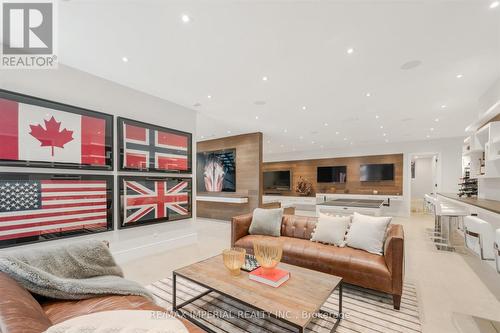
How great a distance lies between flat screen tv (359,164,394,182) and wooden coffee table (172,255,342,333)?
8.09 m

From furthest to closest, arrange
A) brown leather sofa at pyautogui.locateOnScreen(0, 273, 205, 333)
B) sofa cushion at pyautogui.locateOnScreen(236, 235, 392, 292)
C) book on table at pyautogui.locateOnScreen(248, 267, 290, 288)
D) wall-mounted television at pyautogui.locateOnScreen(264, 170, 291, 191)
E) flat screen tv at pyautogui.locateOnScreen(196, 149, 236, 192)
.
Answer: wall-mounted television at pyautogui.locateOnScreen(264, 170, 291, 191) < flat screen tv at pyautogui.locateOnScreen(196, 149, 236, 192) < sofa cushion at pyautogui.locateOnScreen(236, 235, 392, 292) < book on table at pyautogui.locateOnScreen(248, 267, 290, 288) < brown leather sofa at pyautogui.locateOnScreen(0, 273, 205, 333)

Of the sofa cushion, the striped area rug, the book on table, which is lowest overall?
the striped area rug

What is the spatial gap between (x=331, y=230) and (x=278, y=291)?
1.47 metres

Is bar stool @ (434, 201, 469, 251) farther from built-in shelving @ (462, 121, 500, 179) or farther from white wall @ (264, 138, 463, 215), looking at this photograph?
white wall @ (264, 138, 463, 215)

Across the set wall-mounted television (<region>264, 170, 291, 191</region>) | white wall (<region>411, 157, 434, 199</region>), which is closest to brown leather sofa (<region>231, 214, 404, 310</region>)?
wall-mounted television (<region>264, 170, 291, 191</region>)

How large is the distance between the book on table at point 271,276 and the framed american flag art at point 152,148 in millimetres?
2759

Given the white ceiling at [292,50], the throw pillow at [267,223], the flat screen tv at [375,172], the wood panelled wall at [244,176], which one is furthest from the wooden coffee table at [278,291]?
the flat screen tv at [375,172]

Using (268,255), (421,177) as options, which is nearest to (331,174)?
(421,177)

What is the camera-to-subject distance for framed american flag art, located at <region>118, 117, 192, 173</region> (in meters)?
3.57

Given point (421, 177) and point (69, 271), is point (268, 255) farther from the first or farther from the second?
point (421, 177)

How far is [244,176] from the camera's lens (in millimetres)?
7055

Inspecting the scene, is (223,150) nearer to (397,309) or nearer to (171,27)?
(171,27)

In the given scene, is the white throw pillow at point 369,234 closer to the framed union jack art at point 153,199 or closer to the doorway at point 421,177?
the framed union jack art at point 153,199

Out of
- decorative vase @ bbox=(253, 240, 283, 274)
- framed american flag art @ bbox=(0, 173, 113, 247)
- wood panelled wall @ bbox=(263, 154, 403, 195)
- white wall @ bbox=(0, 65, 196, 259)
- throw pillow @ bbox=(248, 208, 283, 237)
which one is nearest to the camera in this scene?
decorative vase @ bbox=(253, 240, 283, 274)
